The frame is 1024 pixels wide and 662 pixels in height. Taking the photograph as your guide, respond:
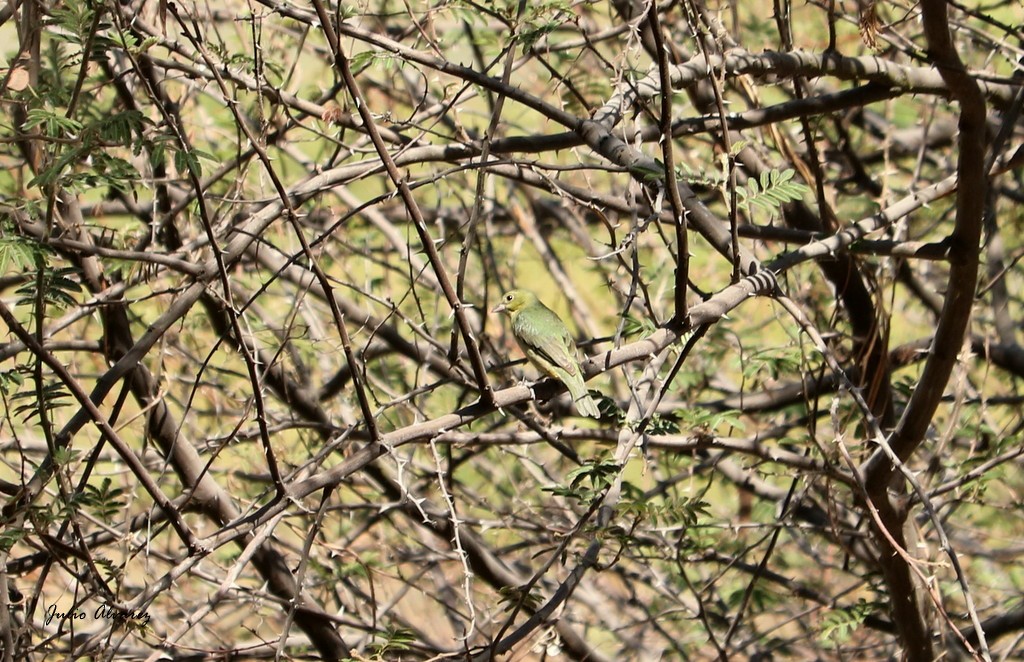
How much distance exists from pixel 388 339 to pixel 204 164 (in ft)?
3.61

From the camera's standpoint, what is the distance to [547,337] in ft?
15.3

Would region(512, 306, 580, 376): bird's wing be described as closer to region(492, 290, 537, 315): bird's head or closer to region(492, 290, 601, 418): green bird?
region(492, 290, 601, 418): green bird

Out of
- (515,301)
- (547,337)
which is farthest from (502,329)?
(547,337)

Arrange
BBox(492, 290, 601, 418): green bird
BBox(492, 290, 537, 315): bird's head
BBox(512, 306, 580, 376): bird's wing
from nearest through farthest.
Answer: BBox(492, 290, 601, 418): green bird, BBox(512, 306, 580, 376): bird's wing, BBox(492, 290, 537, 315): bird's head

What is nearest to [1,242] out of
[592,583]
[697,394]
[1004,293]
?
[697,394]

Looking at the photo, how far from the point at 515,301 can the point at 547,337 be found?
88 centimetres

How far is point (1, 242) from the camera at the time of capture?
2908mm

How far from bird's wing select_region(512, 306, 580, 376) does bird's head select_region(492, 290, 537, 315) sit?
0.16 metres

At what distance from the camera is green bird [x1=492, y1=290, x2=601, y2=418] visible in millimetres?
3753

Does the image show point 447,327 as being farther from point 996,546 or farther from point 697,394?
point 996,546

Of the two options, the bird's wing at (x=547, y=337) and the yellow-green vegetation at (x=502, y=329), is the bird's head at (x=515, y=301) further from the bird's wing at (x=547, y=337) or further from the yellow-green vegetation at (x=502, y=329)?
the yellow-green vegetation at (x=502, y=329)

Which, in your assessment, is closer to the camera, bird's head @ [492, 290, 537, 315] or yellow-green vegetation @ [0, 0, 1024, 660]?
yellow-green vegetation @ [0, 0, 1024, 660]

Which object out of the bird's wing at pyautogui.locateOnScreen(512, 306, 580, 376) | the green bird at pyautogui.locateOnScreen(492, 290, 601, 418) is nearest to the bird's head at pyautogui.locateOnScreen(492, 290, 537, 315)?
the green bird at pyautogui.locateOnScreen(492, 290, 601, 418)

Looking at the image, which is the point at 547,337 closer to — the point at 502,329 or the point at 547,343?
the point at 547,343
